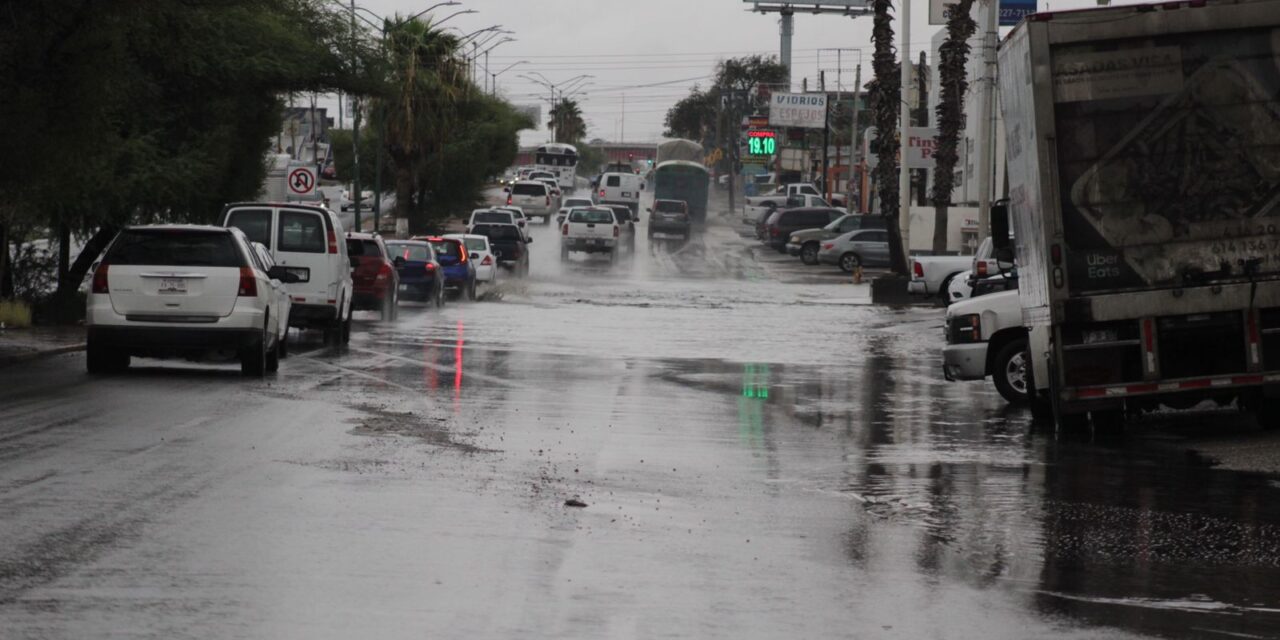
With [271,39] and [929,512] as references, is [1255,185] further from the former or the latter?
[271,39]

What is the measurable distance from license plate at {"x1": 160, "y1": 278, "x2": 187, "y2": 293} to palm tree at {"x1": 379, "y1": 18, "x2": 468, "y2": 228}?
53.0 metres

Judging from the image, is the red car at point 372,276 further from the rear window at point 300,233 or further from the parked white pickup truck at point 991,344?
the parked white pickup truck at point 991,344

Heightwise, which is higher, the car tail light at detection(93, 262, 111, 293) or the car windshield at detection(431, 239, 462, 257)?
the car windshield at detection(431, 239, 462, 257)

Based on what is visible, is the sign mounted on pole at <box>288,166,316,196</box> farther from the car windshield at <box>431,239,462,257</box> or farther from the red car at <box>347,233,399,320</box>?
the red car at <box>347,233,399,320</box>

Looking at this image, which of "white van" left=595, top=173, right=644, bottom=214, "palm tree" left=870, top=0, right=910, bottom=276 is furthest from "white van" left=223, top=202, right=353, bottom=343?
"white van" left=595, top=173, right=644, bottom=214

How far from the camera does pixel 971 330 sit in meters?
20.4

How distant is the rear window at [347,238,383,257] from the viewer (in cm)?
3534

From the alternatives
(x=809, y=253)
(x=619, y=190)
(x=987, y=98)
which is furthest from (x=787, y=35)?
(x=987, y=98)

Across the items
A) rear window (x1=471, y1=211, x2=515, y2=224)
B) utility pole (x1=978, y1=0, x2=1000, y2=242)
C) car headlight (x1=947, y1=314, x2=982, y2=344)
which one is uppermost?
utility pole (x1=978, y1=0, x2=1000, y2=242)

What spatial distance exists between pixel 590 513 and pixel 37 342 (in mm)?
16608

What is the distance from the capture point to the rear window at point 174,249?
68.4 feet

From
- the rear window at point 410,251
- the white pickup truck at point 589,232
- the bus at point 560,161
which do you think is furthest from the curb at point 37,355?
the bus at point 560,161

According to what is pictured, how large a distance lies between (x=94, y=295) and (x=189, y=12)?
27.1ft

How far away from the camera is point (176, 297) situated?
2066cm
